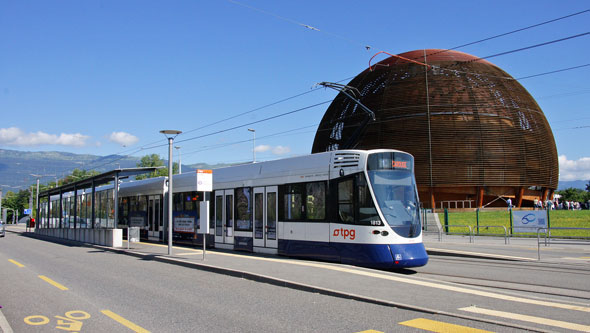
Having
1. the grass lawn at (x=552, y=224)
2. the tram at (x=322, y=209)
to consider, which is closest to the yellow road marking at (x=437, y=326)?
the tram at (x=322, y=209)

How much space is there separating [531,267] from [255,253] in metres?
9.03

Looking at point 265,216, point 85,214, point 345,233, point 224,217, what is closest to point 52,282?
point 265,216

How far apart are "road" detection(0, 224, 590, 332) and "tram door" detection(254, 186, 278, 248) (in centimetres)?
358

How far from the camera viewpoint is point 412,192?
13.3 meters

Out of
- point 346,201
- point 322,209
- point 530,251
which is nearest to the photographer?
point 346,201

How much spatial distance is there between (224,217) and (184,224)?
3.98 m

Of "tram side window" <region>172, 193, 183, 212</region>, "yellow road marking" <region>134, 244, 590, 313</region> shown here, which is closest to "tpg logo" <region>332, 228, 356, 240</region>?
"yellow road marking" <region>134, 244, 590, 313</region>

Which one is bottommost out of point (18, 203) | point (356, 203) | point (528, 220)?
point (528, 220)

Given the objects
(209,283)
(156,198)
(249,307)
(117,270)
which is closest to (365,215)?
(209,283)

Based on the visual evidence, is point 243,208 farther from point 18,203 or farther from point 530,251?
point 18,203

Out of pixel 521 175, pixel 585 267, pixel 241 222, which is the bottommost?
pixel 585 267

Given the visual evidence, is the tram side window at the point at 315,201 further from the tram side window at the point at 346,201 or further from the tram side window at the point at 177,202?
the tram side window at the point at 177,202

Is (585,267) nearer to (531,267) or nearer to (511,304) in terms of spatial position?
(531,267)

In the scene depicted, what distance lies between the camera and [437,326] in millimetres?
6602
